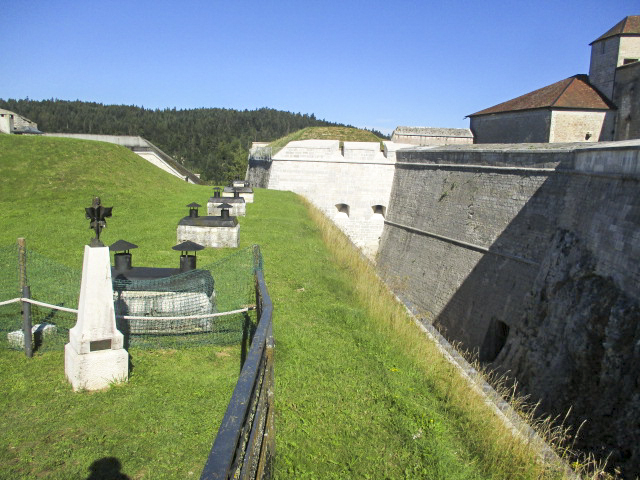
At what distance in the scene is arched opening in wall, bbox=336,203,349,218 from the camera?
21719mm

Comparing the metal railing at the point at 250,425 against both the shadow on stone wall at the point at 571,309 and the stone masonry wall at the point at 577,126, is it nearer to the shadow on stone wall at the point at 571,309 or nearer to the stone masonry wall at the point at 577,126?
the shadow on stone wall at the point at 571,309

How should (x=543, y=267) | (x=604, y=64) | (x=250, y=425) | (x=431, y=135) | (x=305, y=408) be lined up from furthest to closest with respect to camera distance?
(x=431, y=135), (x=604, y=64), (x=543, y=267), (x=305, y=408), (x=250, y=425)

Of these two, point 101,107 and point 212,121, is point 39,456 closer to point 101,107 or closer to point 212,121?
point 212,121

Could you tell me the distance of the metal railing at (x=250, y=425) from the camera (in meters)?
1.66

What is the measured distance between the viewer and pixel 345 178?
848 inches

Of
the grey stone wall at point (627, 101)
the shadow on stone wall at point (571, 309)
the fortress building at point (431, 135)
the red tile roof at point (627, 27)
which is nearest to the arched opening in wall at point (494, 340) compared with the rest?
the shadow on stone wall at point (571, 309)

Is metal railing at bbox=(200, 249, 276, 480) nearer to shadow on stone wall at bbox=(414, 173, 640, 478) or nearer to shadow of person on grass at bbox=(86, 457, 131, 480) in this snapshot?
shadow of person on grass at bbox=(86, 457, 131, 480)

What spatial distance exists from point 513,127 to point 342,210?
9347 mm

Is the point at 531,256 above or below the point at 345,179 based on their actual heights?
below

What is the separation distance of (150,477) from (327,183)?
1926 cm

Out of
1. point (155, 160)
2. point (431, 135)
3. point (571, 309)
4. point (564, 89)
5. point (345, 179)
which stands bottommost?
point (571, 309)

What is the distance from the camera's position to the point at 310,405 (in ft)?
12.7

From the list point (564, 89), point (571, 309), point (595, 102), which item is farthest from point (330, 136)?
point (571, 309)

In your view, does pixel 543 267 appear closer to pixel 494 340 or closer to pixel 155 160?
pixel 494 340
